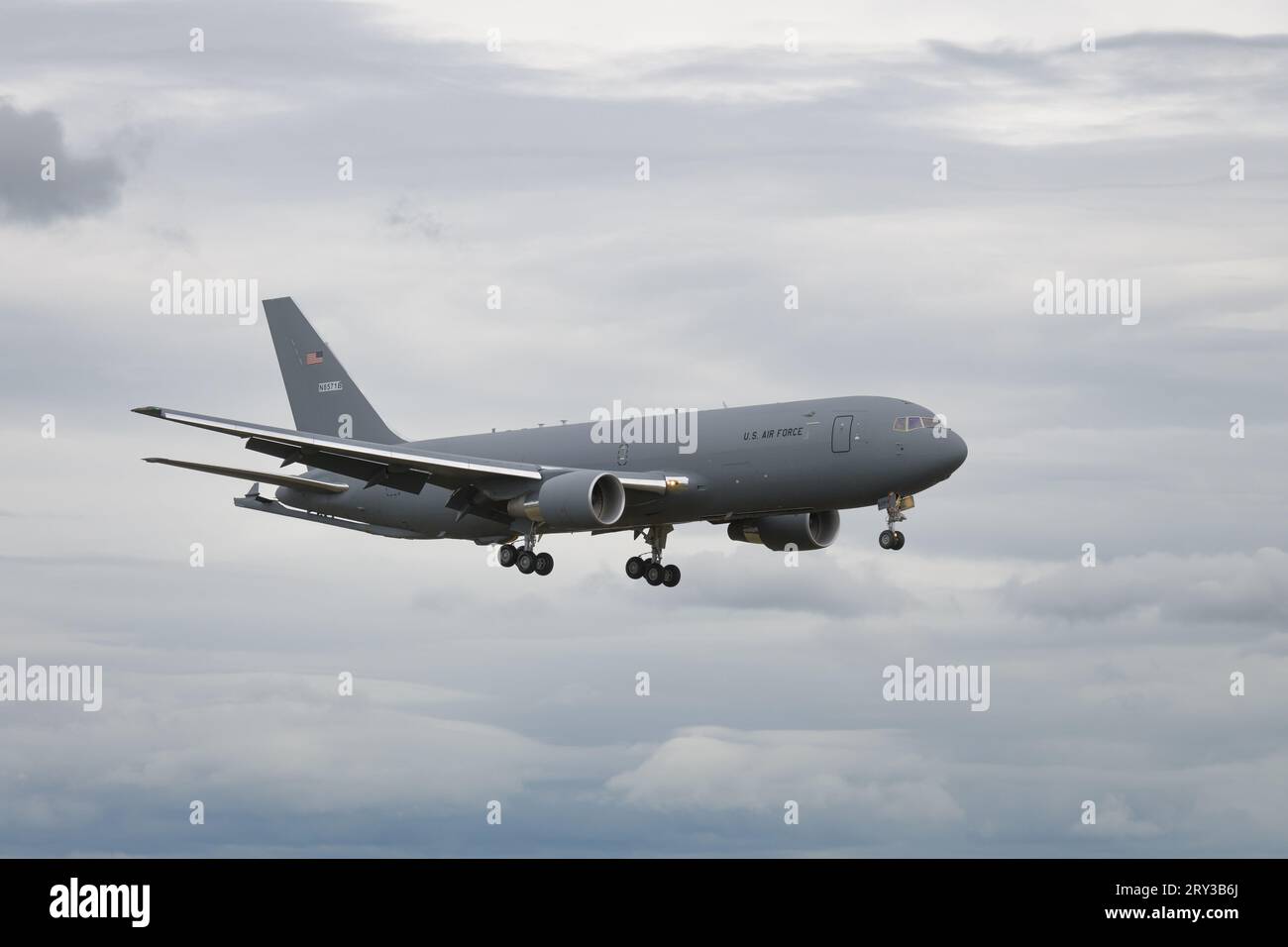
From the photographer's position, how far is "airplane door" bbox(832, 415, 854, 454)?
62875 millimetres

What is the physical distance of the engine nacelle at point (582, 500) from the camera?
213 feet

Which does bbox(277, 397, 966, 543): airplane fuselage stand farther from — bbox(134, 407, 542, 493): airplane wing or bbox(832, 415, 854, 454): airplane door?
bbox(134, 407, 542, 493): airplane wing

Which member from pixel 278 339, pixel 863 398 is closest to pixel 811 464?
pixel 863 398

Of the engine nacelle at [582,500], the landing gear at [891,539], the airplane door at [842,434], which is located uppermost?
the airplane door at [842,434]

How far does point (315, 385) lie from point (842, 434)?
1067 inches

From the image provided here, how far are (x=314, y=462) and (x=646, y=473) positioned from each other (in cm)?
1195

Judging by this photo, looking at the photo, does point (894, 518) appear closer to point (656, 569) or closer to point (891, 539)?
point (891, 539)

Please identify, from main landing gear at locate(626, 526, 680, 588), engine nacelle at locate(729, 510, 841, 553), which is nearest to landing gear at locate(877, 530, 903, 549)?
engine nacelle at locate(729, 510, 841, 553)

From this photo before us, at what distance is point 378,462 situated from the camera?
6750 centimetres

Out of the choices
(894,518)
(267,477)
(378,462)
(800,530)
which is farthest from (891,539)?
(267,477)

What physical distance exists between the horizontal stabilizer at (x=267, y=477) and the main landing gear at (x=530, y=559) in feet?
30.9

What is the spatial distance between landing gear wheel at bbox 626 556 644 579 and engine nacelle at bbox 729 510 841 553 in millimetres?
4758

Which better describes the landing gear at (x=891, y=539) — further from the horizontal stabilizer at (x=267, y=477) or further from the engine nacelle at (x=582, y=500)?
the horizontal stabilizer at (x=267, y=477)

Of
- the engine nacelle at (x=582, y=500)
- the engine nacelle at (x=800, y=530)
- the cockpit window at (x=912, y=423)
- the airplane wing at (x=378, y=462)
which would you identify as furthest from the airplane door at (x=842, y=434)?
the airplane wing at (x=378, y=462)
